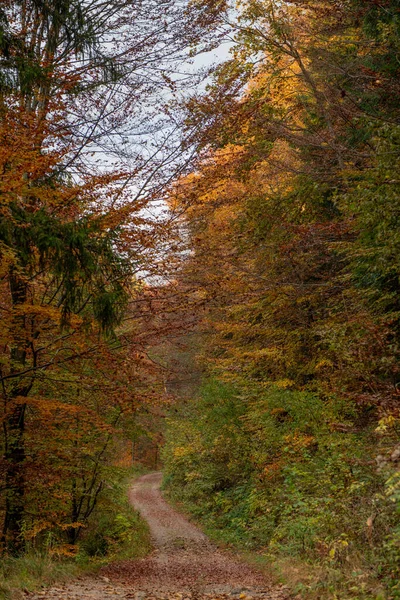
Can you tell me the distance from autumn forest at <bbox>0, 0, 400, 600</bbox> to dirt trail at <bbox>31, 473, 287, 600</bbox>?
617 millimetres

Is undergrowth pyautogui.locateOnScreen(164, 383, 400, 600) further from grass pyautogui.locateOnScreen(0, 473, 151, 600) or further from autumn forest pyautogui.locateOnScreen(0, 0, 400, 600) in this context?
grass pyautogui.locateOnScreen(0, 473, 151, 600)

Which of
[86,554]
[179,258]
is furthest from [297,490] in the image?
[86,554]

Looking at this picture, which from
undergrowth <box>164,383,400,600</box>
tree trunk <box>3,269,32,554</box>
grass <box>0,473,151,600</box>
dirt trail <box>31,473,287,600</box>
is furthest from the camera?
tree trunk <box>3,269,32,554</box>

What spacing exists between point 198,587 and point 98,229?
6.19 metres

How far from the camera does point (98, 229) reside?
20.5 ft

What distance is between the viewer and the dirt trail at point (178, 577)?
749cm

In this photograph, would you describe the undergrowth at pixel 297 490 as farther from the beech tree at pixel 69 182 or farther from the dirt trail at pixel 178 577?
the beech tree at pixel 69 182

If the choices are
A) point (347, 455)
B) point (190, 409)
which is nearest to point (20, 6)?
point (347, 455)

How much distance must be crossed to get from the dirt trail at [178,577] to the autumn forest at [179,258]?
2.03 ft

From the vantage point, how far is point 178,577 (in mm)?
10250

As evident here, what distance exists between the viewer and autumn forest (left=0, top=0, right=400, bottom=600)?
6.59 m

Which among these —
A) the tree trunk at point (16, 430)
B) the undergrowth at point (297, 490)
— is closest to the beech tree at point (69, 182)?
the tree trunk at point (16, 430)

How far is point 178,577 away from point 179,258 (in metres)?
6.21

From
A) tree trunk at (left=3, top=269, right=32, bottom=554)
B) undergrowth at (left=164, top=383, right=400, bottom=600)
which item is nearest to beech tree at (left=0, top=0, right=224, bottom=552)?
tree trunk at (left=3, top=269, right=32, bottom=554)
